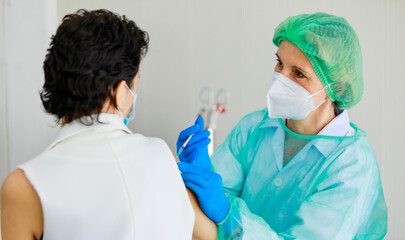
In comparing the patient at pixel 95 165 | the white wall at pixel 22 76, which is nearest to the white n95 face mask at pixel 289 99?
the patient at pixel 95 165

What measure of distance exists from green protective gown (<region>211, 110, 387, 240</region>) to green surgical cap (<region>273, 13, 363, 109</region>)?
0.17 meters

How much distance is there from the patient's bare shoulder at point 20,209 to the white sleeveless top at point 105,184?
0.03 m

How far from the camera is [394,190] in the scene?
203 centimetres

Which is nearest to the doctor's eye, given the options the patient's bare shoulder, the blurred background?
the blurred background

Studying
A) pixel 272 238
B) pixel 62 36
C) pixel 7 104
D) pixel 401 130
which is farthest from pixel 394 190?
pixel 7 104

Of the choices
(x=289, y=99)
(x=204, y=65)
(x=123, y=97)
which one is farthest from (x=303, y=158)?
(x=204, y=65)

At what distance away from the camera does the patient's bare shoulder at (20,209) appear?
29.4 inches

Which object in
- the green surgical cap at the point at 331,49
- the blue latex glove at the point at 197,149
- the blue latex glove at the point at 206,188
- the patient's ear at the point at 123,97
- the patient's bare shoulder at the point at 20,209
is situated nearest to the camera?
the patient's bare shoulder at the point at 20,209

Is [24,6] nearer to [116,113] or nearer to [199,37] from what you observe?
[199,37]

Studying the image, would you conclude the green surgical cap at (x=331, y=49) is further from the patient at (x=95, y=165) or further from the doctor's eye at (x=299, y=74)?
the patient at (x=95, y=165)

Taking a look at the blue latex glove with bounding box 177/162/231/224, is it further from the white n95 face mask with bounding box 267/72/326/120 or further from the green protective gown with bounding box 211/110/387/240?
the white n95 face mask with bounding box 267/72/326/120

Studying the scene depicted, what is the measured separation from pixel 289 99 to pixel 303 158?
21 cm

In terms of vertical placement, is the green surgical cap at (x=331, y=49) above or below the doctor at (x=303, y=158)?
above

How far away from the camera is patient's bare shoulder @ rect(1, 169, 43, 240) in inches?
29.4
